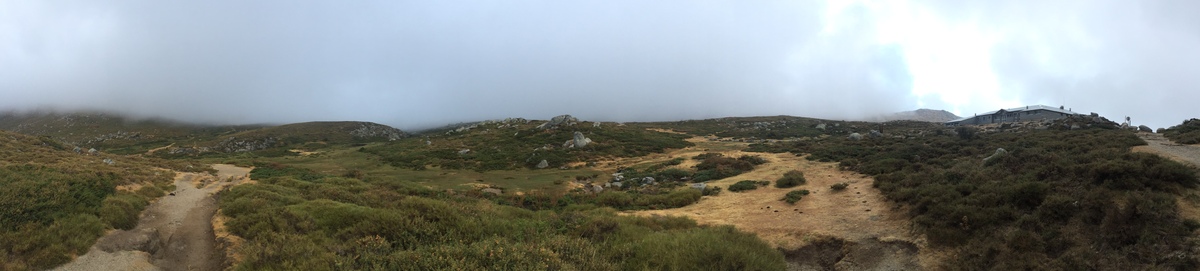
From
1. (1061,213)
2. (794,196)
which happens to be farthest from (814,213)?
(1061,213)

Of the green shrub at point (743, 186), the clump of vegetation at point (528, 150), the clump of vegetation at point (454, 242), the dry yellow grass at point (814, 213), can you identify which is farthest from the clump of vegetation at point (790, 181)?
the clump of vegetation at point (528, 150)

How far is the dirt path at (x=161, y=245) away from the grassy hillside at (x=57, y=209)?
307 millimetres

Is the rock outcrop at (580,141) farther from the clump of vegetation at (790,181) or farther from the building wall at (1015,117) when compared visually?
the building wall at (1015,117)

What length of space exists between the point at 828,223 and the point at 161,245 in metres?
18.3

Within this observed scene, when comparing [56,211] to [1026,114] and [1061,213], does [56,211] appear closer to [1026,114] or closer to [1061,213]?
[1061,213]

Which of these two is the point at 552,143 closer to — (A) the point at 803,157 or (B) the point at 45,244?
(A) the point at 803,157

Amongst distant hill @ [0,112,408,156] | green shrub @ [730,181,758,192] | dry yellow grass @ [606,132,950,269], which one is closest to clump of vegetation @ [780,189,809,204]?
dry yellow grass @ [606,132,950,269]

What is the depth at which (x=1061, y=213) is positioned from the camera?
1083cm

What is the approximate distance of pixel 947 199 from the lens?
13.8 meters

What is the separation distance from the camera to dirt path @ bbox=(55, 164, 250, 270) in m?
9.42

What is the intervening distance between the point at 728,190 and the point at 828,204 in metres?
6.49

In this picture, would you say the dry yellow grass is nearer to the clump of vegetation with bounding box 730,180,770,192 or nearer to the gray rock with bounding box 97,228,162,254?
the clump of vegetation with bounding box 730,180,770,192

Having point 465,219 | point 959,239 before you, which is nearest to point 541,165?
point 465,219

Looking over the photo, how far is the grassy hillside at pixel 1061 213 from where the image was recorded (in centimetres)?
866
